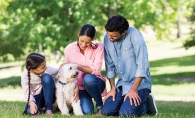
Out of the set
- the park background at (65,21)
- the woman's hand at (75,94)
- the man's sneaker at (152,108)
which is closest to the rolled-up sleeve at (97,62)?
the woman's hand at (75,94)

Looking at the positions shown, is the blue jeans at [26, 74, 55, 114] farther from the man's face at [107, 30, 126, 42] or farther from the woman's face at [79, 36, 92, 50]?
the man's face at [107, 30, 126, 42]

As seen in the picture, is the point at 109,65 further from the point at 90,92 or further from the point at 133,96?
the point at 133,96

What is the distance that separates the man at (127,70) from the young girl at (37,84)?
0.91 m

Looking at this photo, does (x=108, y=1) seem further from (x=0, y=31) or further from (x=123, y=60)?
(x=123, y=60)

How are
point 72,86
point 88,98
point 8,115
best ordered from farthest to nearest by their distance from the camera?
point 88,98 < point 72,86 < point 8,115

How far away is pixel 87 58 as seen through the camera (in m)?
7.36

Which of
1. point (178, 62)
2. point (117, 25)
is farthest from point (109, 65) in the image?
point (178, 62)

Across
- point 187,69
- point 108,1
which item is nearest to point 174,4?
point 108,1

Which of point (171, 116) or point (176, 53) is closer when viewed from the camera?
point (171, 116)

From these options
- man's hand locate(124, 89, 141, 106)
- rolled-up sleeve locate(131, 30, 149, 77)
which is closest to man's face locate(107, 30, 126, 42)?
rolled-up sleeve locate(131, 30, 149, 77)

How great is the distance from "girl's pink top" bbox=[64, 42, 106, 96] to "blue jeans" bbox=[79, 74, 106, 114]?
13 cm

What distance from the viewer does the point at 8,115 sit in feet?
21.7

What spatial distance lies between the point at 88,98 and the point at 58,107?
1.98ft

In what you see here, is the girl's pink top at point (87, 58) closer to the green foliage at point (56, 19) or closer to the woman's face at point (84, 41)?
the woman's face at point (84, 41)
